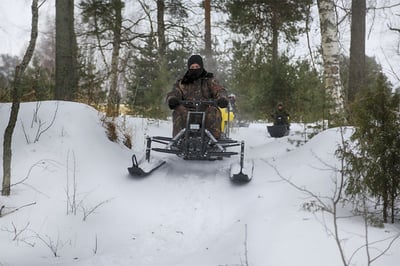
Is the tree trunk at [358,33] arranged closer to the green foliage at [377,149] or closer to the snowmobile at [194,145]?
the snowmobile at [194,145]

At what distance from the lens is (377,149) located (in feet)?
11.3

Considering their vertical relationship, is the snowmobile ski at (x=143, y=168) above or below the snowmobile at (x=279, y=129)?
below

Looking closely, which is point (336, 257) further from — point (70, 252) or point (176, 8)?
point (176, 8)

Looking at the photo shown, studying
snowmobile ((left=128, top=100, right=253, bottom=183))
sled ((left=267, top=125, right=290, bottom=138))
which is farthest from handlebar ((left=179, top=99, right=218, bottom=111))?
sled ((left=267, top=125, right=290, bottom=138))

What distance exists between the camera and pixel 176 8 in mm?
16906

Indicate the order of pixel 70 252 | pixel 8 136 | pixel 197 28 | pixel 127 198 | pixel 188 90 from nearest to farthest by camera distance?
1. pixel 70 252
2. pixel 8 136
3. pixel 127 198
4. pixel 188 90
5. pixel 197 28

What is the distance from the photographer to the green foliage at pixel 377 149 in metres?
3.41

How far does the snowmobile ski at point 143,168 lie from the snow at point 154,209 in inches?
4.0

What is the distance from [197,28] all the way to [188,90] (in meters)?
10.8

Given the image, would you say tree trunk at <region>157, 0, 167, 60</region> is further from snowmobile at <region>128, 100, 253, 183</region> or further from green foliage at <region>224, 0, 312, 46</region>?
snowmobile at <region>128, 100, 253, 183</region>

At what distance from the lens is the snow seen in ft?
10.5

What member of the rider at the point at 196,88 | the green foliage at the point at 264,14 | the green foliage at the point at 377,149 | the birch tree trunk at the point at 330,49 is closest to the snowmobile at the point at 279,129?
the green foliage at the point at 264,14

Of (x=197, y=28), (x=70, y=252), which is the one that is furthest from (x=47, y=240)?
(x=197, y=28)

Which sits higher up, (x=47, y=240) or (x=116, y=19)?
(x=116, y=19)
